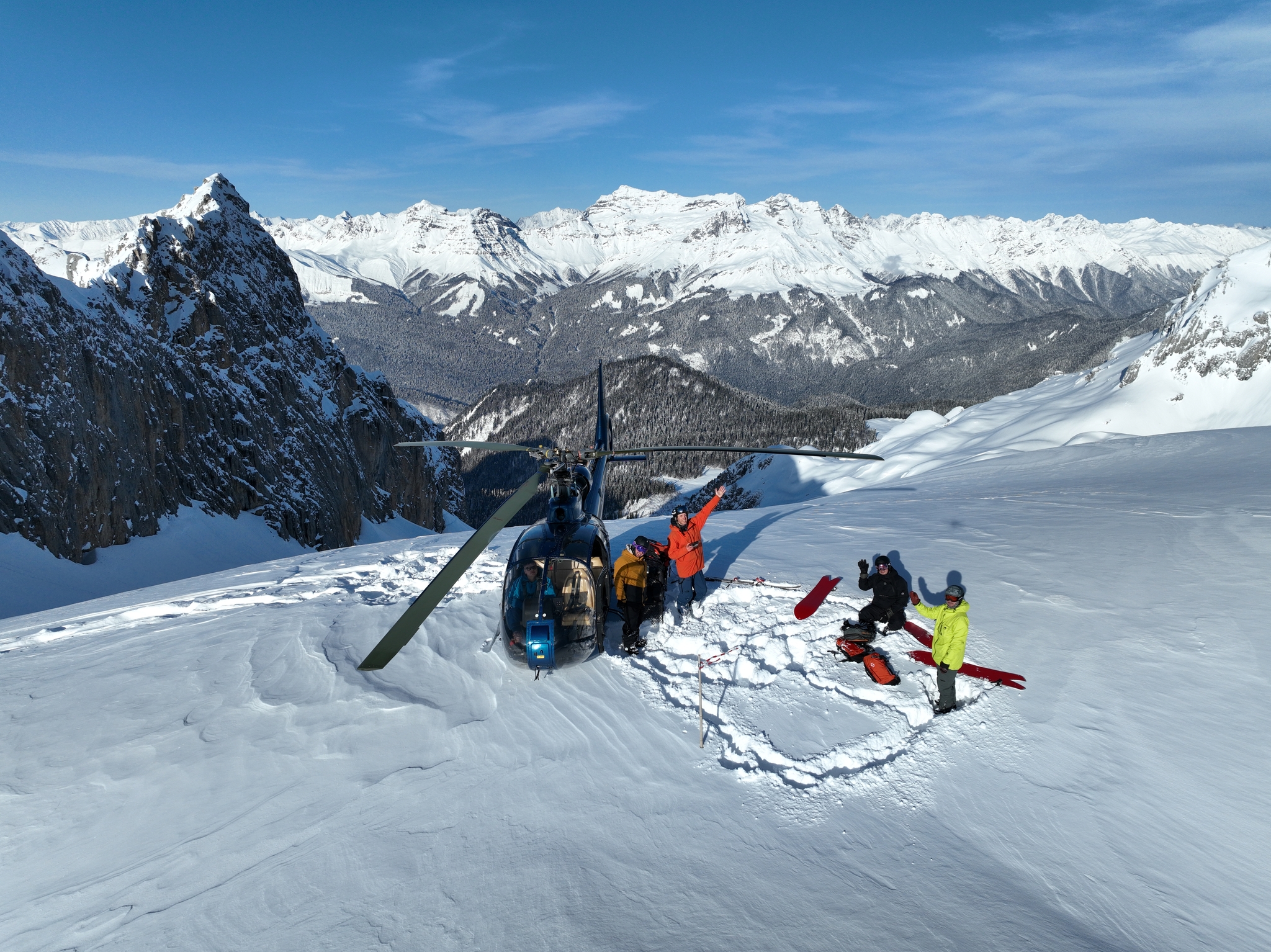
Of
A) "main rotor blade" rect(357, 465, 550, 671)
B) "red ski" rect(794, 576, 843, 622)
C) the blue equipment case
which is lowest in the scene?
"red ski" rect(794, 576, 843, 622)

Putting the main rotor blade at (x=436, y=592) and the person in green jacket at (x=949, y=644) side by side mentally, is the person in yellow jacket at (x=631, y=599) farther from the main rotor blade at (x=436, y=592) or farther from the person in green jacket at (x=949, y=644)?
the person in green jacket at (x=949, y=644)

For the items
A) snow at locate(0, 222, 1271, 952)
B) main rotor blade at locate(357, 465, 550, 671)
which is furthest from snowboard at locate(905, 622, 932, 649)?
main rotor blade at locate(357, 465, 550, 671)

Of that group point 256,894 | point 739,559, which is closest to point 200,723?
point 256,894

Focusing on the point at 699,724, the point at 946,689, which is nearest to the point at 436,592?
the point at 699,724

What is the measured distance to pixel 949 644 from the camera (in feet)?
24.2

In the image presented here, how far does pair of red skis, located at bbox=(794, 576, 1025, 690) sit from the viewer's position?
7.89m

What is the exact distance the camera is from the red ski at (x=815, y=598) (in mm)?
10070

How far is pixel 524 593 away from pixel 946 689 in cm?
550

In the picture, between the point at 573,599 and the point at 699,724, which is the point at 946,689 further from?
the point at 573,599

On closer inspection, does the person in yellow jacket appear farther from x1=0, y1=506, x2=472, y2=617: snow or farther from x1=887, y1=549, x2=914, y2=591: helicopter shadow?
x1=0, y1=506, x2=472, y2=617: snow

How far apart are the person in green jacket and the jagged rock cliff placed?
139ft

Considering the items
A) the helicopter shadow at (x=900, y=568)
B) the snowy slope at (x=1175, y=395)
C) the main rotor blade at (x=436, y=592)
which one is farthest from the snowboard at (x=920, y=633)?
the snowy slope at (x=1175, y=395)

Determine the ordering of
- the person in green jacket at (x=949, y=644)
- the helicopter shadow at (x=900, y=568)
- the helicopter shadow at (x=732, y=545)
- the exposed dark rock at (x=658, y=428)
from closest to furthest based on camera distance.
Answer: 1. the person in green jacket at (x=949, y=644)
2. the helicopter shadow at (x=900, y=568)
3. the helicopter shadow at (x=732, y=545)
4. the exposed dark rock at (x=658, y=428)

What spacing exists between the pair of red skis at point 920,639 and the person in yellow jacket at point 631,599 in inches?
104
